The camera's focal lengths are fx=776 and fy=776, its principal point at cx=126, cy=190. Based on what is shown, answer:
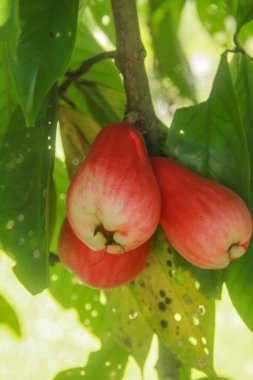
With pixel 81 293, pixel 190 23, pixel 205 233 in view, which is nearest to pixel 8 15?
pixel 205 233

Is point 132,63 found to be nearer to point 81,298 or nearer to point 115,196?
point 115,196

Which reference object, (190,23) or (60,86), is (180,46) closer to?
(60,86)

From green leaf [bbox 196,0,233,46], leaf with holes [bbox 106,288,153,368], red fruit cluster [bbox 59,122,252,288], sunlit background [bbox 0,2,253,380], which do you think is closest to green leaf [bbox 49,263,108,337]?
sunlit background [bbox 0,2,253,380]

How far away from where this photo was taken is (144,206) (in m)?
0.87

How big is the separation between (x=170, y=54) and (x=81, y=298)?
0.52 m

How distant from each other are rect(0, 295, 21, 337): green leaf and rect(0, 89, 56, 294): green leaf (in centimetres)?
40

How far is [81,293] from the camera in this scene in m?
1.36

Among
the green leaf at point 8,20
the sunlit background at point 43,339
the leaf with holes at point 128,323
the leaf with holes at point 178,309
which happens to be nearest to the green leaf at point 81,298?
the sunlit background at point 43,339

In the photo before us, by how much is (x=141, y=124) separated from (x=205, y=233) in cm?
20

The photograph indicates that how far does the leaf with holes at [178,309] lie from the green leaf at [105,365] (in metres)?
0.27

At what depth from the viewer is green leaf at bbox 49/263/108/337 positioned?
4.45 ft

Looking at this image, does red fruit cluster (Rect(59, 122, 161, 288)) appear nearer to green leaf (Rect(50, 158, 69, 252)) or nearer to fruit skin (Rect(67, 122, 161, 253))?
fruit skin (Rect(67, 122, 161, 253))

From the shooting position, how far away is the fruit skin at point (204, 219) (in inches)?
36.0

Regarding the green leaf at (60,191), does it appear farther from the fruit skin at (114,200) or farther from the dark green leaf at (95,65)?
the fruit skin at (114,200)
